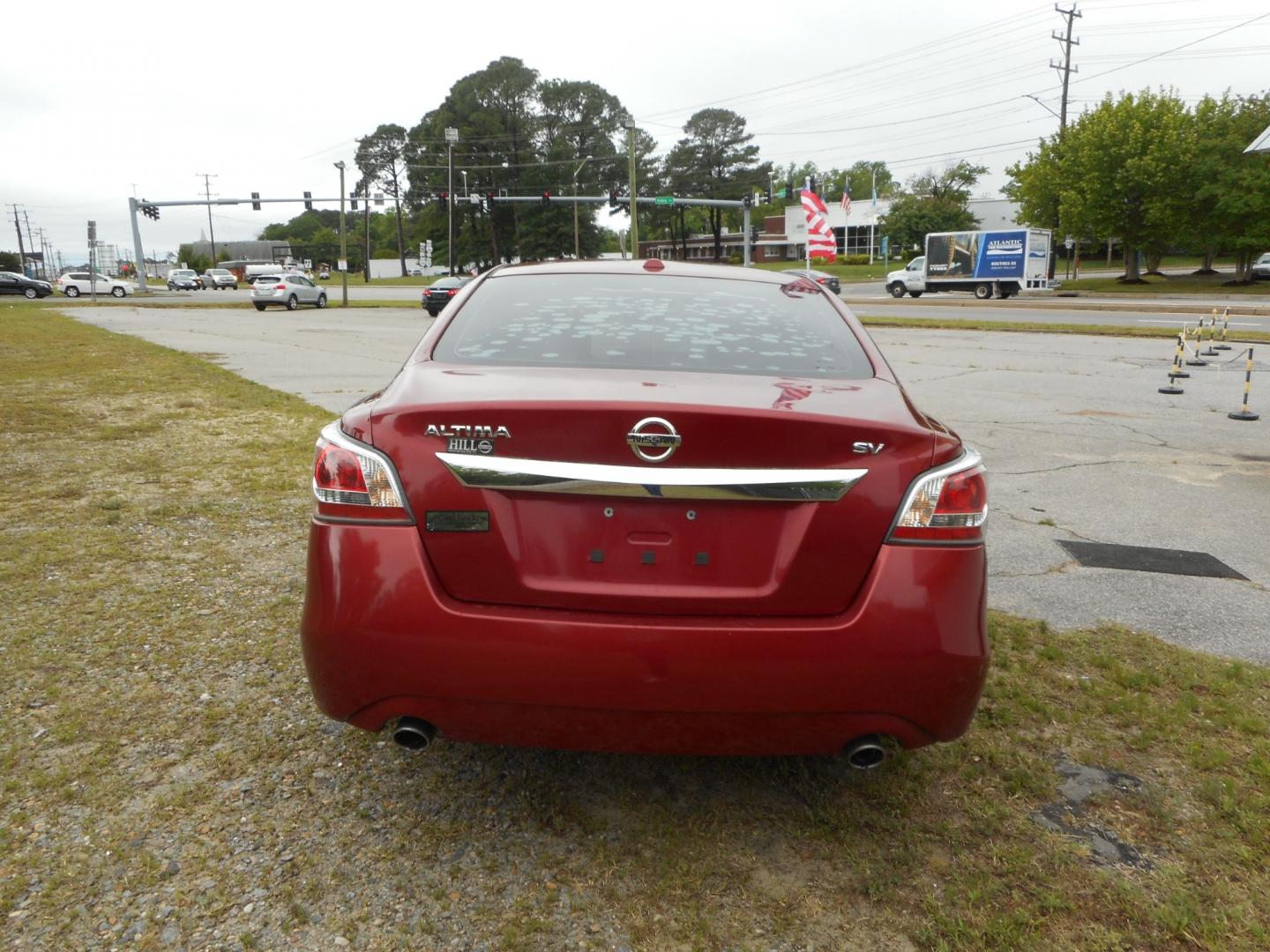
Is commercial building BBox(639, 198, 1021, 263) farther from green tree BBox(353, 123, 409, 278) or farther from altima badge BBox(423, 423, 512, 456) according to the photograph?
altima badge BBox(423, 423, 512, 456)

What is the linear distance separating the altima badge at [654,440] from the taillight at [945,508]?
0.60 m

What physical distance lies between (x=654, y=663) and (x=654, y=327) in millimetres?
1239

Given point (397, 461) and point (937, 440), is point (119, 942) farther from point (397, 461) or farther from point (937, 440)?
point (937, 440)

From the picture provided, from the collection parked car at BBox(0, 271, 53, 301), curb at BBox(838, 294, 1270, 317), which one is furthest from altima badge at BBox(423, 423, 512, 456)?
parked car at BBox(0, 271, 53, 301)

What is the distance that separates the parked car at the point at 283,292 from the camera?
1582 inches

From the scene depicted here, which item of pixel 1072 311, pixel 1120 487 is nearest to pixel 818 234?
pixel 1072 311

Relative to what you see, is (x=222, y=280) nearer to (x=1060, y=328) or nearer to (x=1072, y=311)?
(x=1072, y=311)

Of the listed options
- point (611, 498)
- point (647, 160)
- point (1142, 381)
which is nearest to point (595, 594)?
point (611, 498)

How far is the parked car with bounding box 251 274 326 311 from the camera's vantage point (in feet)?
132

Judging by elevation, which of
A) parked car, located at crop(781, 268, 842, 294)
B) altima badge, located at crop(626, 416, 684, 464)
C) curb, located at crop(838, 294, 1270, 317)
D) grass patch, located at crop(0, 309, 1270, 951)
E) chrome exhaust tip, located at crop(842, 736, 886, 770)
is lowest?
grass patch, located at crop(0, 309, 1270, 951)

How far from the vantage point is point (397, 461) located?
2.35m

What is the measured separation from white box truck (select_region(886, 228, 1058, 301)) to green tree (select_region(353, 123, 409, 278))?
6445cm

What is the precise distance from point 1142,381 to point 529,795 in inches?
504

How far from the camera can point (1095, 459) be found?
774 cm
